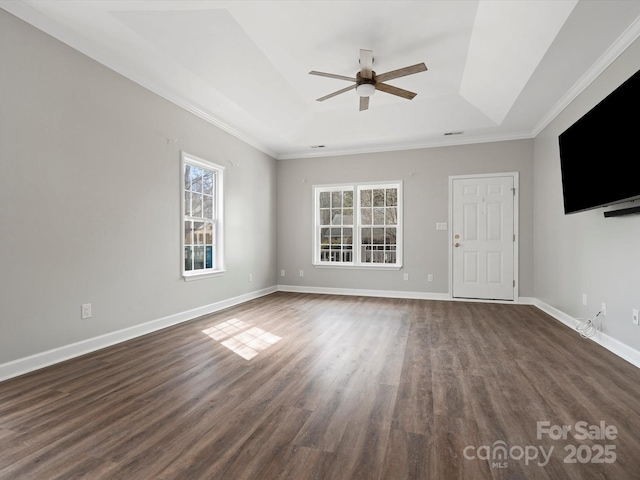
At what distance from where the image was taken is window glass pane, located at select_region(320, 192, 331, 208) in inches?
262

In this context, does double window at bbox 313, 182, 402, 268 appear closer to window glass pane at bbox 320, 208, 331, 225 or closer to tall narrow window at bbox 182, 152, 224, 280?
window glass pane at bbox 320, 208, 331, 225

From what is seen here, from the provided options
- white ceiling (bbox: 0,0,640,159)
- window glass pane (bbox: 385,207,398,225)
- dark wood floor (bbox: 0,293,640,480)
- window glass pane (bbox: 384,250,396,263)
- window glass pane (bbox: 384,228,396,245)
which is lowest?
dark wood floor (bbox: 0,293,640,480)

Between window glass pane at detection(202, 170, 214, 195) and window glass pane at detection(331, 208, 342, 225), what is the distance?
2.51 metres

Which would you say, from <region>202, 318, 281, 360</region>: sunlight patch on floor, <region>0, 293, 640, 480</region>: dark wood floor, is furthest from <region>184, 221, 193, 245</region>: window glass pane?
<region>0, 293, 640, 480</region>: dark wood floor

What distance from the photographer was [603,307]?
130 inches

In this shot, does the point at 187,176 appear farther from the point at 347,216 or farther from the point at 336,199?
the point at 347,216

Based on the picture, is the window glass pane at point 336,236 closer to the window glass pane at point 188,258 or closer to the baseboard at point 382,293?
the baseboard at point 382,293

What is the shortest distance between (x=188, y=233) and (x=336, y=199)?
305 centimetres

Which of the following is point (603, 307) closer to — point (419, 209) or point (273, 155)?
point (419, 209)

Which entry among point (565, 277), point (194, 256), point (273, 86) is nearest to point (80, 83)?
point (273, 86)

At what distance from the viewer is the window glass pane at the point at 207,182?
4793 mm

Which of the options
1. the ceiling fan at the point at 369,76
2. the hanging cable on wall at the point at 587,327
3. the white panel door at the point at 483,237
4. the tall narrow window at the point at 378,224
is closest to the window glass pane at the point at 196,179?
the ceiling fan at the point at 369,76

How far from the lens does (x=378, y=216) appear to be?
6281mm

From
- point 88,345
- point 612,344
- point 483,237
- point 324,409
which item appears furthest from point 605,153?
point 88,345
